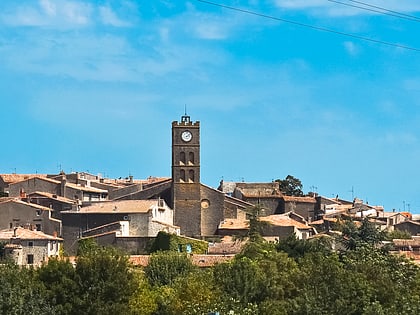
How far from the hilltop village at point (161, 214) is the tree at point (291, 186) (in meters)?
5.38

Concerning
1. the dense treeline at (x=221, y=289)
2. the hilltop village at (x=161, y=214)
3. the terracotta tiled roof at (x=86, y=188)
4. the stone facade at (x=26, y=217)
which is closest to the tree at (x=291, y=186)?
the hilltop village at (x=161, y=214)

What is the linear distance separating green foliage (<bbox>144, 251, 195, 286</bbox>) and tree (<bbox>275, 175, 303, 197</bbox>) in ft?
170

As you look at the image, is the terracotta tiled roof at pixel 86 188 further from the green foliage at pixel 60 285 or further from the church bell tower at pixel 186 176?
the green foliage at pixel 60 285

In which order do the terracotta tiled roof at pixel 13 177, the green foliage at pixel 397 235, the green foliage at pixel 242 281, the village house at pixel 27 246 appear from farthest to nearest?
the terracotta tiled roof at pixel 13 177 → the green foliage at pixel 397 235 → the village house at pixel 27 246 → the green foliage at pixel 242 281

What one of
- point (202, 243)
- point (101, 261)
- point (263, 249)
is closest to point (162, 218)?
point (202, 243)

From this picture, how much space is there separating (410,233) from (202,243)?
2878 centimetres

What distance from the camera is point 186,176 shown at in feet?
335

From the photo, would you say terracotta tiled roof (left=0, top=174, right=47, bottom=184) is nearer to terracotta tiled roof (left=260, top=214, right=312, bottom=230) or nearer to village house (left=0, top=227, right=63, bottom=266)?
terracotta tiled roof (left=260, top=214, right=312, bottom=230)

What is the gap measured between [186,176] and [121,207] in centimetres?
1061

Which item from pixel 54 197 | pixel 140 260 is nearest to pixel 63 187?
pixel 54 197

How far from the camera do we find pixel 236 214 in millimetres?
100688

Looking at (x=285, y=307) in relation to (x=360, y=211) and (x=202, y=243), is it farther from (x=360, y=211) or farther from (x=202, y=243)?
(x=360, y=211)

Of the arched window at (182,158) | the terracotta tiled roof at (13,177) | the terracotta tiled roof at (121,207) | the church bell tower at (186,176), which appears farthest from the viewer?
the terracotta tiled roof at (13,177)

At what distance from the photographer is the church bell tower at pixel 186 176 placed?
326 ft
